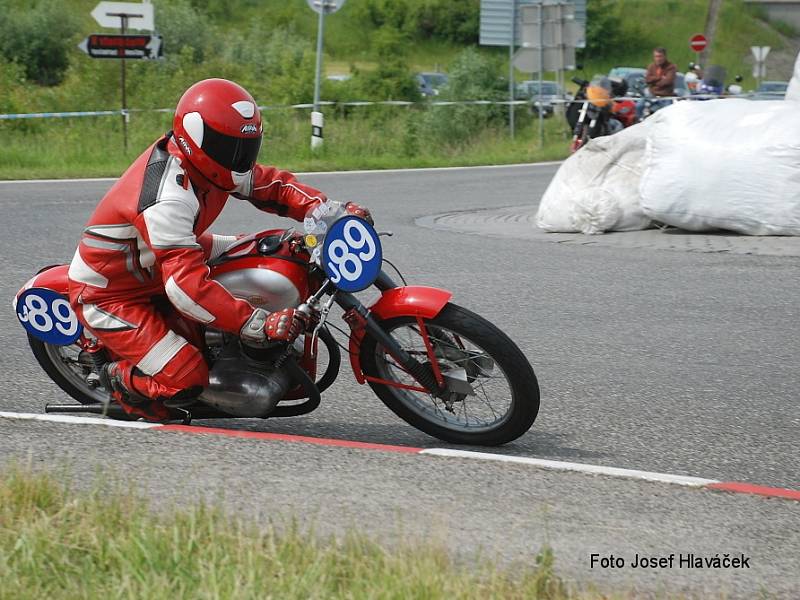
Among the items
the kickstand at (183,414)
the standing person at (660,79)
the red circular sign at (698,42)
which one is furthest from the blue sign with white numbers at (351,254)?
the red circular sign at (698,42)

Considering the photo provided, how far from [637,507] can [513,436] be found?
1.06 metres

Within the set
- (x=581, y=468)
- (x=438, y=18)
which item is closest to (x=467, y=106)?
(x=581, y=468)

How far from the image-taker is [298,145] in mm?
23531

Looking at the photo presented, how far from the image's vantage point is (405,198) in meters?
16.2

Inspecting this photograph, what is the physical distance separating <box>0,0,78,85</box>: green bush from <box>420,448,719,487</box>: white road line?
38553 millimetres

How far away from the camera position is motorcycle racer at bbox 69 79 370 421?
197 inches

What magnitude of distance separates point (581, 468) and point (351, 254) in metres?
1.16

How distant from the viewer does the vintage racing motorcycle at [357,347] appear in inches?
200

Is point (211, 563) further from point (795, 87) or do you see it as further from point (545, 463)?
point (795, 87)

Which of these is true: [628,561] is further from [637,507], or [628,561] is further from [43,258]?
[43,258]

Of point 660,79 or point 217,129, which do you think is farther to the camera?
point 660,79

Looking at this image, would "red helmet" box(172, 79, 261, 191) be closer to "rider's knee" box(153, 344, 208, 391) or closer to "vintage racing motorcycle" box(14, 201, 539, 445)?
"vintage racing motorcycle" box(14, 201, 539, 445)

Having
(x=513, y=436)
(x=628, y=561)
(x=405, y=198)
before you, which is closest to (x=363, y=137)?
(x=405, y=198)

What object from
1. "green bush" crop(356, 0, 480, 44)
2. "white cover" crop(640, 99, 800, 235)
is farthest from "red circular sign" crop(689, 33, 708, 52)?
"green bush" crop(356, 0, 480, 44)
